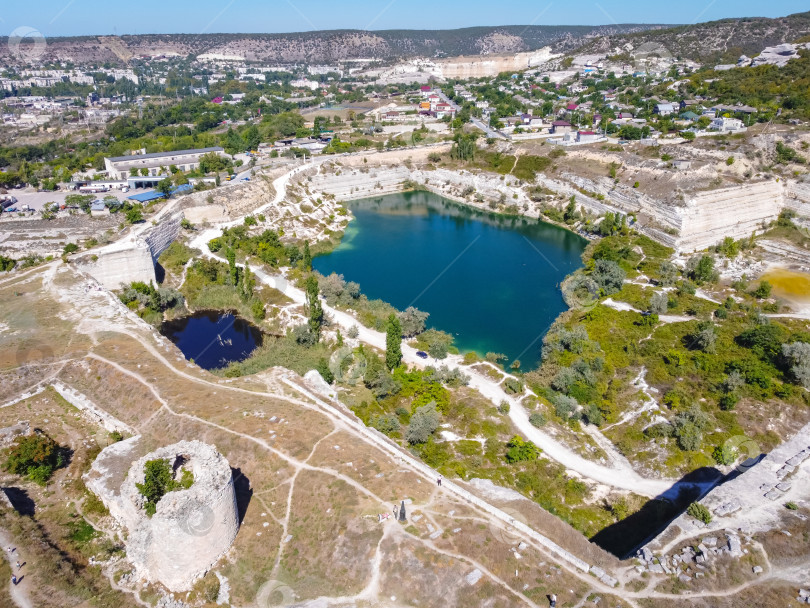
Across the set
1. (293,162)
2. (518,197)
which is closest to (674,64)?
(518,197)

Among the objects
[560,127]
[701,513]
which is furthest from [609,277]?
[560,127]

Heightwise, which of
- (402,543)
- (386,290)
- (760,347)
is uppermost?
(402,543)

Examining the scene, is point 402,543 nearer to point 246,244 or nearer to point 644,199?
point 246,244

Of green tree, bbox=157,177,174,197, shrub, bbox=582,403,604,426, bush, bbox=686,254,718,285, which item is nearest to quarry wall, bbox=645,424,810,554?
shrub, bbox=582,403,604,426

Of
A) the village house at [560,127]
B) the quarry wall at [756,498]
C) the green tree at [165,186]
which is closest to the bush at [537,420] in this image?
the quarry wall at [756,498]

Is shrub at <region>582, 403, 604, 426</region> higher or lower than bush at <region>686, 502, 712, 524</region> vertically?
lower

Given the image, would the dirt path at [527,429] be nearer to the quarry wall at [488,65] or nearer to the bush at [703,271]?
the bush at [703,271]

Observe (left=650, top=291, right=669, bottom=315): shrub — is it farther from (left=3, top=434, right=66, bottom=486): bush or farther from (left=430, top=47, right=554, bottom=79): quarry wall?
(left=430, top=47, right=554, bottom=79): quarry wall
